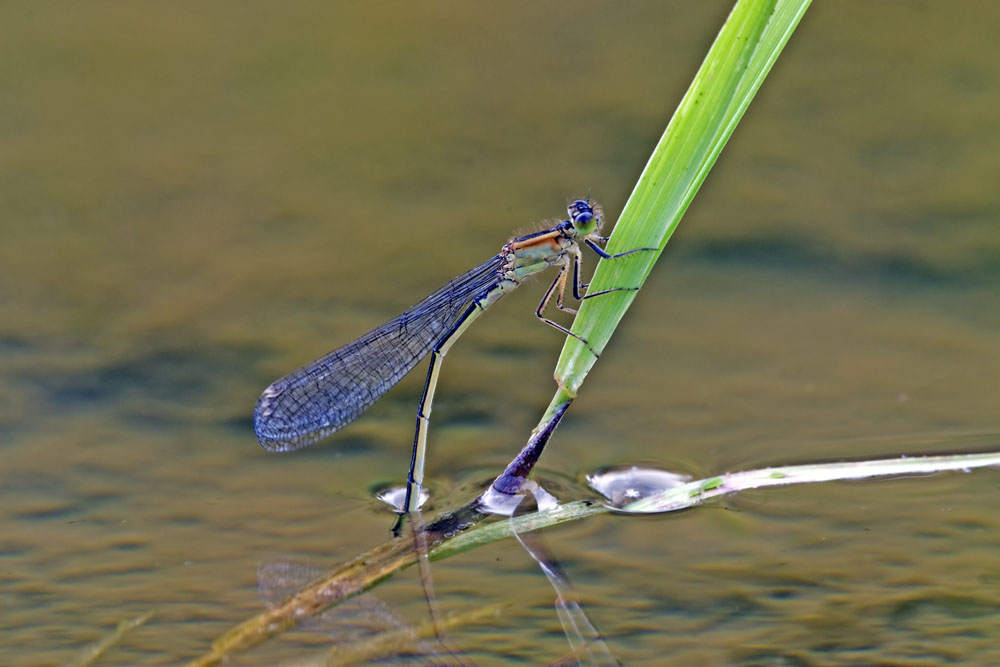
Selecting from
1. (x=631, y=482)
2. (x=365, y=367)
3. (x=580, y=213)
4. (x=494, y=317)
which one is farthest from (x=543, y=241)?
(x=631, y=482)

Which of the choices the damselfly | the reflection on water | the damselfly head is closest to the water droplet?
the reflection on water

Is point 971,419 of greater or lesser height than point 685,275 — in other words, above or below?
below

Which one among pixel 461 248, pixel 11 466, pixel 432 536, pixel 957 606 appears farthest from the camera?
pixel 461 248

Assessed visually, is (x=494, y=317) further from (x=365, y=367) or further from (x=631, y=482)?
(x=631, y=482)

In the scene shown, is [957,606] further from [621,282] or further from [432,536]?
[432,536]

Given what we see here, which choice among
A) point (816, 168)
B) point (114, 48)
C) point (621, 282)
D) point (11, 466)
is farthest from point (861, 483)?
point (114, 48)

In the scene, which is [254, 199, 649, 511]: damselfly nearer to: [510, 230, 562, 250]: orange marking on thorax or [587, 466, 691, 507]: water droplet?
[510, 230, 562, 250]: orange marking on thorax

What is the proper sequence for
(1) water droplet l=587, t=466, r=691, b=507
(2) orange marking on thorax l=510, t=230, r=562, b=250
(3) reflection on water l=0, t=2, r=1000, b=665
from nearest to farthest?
1. (3) reflection on water l=0, t=2, r=1000, b=665
2. (1) water droplet l=587, t=466, r=691, b=507
3. (2) orange marking on thorax l=510, t=230, r=562, b=250
